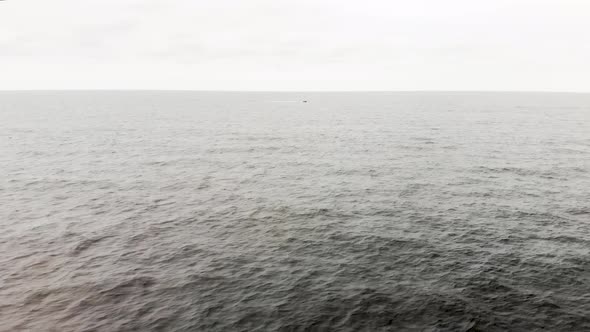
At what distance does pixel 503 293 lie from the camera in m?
30.9

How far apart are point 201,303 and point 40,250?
67.0ft

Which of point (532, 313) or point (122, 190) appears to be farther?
point (122, 190)

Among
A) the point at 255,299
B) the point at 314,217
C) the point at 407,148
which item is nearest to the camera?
the point at 255,299

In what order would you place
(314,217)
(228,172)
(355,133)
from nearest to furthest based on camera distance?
1. (314,217)
2. (228,172)
3. (355,133)

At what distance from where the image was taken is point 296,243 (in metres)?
40.8

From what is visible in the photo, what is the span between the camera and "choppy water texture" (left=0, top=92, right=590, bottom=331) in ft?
94.2

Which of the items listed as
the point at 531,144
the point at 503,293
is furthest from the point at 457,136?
the point at 503,293

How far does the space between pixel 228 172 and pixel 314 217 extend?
28.1 metres

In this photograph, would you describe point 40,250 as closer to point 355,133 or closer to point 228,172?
point 228,172

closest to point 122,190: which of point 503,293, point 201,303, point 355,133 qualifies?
point 201,303

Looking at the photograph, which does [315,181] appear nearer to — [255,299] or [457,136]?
[255,299]

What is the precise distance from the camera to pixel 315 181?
65.6 m

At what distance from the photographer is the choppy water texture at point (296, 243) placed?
94.2 feet

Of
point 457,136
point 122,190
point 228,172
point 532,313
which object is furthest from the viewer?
point 457,136
